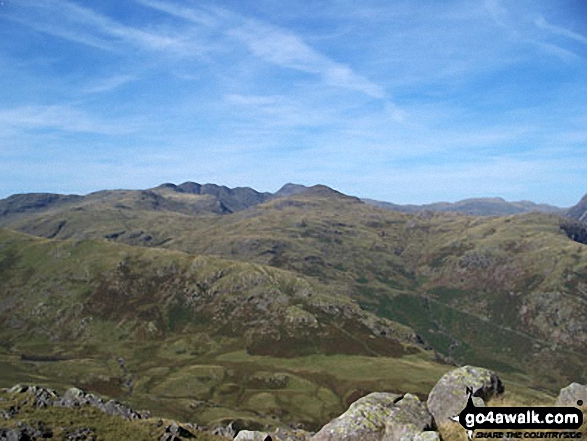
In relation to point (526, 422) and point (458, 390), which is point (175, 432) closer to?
point (458, 390)

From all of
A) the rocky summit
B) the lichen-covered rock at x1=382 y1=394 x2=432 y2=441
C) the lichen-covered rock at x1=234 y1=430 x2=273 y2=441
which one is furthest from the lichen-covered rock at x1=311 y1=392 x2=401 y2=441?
the lichen-covered rock at x1=234 y1=430 x2=273 y2=441

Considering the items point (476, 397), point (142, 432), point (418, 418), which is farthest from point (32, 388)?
point (476, 397)

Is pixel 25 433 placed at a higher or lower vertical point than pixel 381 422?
lower

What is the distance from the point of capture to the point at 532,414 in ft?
77.0

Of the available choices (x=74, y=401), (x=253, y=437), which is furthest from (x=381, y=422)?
(x=74, y=401)

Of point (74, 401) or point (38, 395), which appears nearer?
point (74, 401)

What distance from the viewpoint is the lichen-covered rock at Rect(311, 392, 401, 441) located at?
28125mm

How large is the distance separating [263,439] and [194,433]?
8575 millimetres

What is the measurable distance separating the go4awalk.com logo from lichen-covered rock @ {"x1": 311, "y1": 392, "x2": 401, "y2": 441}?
5.74m

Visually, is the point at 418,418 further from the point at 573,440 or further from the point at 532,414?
the point at 573,440

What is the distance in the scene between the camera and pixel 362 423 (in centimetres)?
2866

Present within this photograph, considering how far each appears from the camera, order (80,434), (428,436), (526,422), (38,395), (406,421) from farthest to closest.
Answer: (38,395) → (80,434) → (406,421) → (428,436) → (526,422)

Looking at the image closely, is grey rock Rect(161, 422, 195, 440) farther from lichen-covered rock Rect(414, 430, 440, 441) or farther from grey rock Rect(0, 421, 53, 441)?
lichen-covered rock Rect(414, 430, 440, 441)

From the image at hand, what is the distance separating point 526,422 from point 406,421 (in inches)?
283
